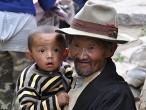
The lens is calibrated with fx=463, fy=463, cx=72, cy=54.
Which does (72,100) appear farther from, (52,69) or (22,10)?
(22,10)

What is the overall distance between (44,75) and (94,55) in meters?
0.48

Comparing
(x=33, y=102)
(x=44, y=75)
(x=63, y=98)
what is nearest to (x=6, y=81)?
(x=44, y=75)

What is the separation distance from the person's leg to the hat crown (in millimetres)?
1535

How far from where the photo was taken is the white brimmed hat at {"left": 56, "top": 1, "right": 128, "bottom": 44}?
103 inches

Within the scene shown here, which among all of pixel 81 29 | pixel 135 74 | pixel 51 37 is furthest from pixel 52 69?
pixel 135 74

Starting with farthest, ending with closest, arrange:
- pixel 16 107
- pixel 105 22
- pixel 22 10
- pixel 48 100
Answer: pixel 22 10 < pixel 16 107 < pixel 48 100 < pixel 105 22

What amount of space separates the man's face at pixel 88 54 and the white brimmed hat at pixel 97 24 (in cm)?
5

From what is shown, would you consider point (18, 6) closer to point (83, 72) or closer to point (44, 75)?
point (44, 75)

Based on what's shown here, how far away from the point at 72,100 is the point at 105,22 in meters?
0.49

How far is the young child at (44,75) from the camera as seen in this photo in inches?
111

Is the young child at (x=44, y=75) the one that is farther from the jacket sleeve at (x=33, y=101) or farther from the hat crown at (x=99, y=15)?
the hat crown at (x=99, y=15)

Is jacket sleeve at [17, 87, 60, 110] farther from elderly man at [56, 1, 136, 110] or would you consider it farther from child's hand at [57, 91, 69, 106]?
elderly man at [56, 1, 136, 110]

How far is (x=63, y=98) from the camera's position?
9.09ft

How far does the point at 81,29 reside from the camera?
2.66 meters
